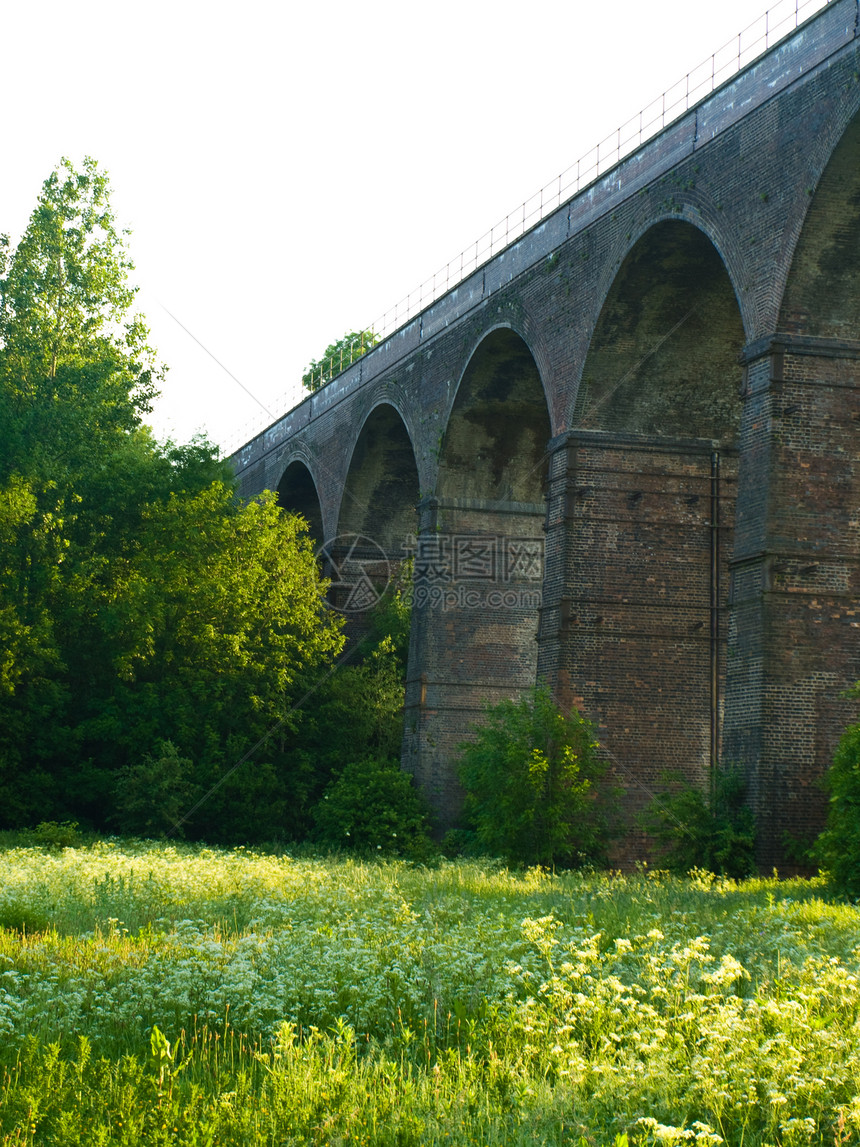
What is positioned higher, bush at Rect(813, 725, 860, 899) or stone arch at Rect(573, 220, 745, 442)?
stone arch at Rect(573, 220, 745, 442)

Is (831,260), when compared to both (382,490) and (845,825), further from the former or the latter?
(382,490)

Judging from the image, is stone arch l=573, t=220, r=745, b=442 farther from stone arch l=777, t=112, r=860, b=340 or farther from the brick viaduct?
stone arch l=777, t=112, r=860, b=340

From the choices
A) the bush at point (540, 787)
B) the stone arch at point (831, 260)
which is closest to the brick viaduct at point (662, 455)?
the stone arch at point (831, 260)

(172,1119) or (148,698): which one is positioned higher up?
(148,698)

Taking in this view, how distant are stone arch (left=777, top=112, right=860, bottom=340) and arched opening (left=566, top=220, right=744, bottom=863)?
3349mm

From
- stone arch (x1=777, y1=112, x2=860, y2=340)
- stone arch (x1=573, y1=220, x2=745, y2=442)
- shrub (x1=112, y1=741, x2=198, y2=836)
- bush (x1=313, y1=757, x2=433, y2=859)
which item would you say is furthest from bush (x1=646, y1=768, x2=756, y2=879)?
shrub (x1=112, y1=741, x2=198, y2=836)

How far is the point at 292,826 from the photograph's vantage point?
23.9 meters

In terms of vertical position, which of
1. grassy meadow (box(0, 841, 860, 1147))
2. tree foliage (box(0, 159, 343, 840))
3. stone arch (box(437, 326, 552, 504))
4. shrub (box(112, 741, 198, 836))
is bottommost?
grassy meadow (box(0, 841, 860, 1147))

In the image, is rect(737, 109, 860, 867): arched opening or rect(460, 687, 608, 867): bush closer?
rect(737, 109, 860, 867): arched opening

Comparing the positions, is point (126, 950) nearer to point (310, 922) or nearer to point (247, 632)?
point (310, 922)

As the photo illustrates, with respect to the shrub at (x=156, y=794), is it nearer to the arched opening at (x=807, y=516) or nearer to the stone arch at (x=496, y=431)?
the stone arch at (x=496, y=431)

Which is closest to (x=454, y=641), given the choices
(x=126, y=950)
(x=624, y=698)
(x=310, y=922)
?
(x=624, y=698)

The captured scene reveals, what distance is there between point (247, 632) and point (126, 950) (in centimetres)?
1712

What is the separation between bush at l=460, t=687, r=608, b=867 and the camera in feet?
54.2
